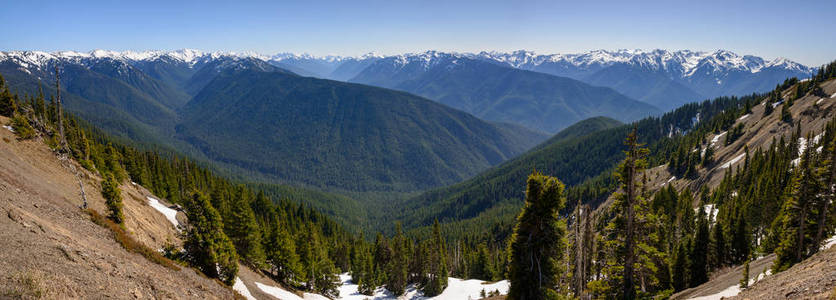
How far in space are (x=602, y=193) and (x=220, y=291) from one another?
150651mm

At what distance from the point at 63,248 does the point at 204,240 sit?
14.2 metres

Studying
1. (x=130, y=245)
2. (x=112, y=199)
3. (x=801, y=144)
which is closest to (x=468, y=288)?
(x=130, y=245)

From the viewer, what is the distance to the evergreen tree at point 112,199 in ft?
105

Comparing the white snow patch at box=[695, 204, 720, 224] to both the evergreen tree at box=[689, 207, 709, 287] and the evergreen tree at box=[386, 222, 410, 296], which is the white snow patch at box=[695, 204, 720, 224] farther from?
the evergreen tree at box=[386, 222, 410, 296]

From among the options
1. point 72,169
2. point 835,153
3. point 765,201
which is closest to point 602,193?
point 765,201

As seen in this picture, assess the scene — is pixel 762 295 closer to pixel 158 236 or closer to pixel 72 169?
pixel 158 236

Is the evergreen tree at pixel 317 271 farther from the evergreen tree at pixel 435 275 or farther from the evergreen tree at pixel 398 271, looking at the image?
the evergreen tree at pixel 435 275

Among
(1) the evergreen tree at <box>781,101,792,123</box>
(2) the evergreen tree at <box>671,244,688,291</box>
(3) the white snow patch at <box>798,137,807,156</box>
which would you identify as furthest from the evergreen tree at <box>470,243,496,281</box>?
(1) the evergreen tree at <box>781,101,792,123</box>

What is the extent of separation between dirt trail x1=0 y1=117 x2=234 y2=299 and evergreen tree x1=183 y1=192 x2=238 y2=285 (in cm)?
265

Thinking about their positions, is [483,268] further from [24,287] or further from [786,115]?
[786,115]

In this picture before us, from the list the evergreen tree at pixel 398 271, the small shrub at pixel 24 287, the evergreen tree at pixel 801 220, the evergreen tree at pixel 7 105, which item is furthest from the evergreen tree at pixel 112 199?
the evergreen tree at pixel 801 220

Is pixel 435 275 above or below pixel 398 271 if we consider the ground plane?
below

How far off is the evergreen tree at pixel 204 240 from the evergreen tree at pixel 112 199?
633 centimetres

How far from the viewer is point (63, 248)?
764 inches
